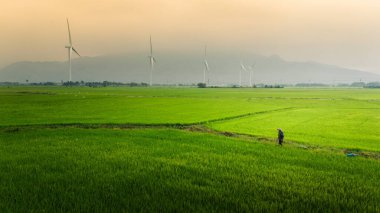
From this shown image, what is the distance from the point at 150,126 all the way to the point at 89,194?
1481 cm

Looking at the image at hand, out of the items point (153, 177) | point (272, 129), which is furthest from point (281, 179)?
point (272, 129)

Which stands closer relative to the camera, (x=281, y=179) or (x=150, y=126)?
(x=281, y=179)

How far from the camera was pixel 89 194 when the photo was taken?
7008 millimetres

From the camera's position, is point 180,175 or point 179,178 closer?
point 179,178

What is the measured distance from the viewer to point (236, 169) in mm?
9312

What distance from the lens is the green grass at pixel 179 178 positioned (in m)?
6.49

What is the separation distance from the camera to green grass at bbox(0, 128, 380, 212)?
21.3 ft

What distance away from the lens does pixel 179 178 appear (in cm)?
825

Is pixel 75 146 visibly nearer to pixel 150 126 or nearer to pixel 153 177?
pixel 153 177

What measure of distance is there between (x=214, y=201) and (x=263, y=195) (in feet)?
3.84

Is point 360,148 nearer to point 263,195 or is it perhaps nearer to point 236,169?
point 236,169

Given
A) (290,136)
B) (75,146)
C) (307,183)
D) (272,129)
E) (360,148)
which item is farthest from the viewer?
(272,129)

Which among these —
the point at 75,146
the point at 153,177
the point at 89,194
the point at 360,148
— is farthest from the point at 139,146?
the point at 360,148

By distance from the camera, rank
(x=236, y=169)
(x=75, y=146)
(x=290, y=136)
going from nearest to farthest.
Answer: (x=236, y=169), (x=75, y=146), (x=290, y=136)
